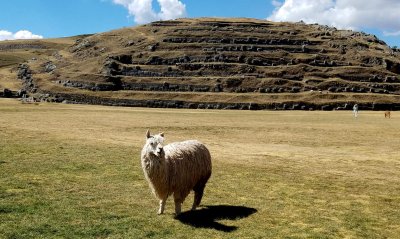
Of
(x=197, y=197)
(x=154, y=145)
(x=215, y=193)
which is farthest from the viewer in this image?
(x=215, y=193)

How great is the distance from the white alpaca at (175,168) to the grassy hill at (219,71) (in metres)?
86.5

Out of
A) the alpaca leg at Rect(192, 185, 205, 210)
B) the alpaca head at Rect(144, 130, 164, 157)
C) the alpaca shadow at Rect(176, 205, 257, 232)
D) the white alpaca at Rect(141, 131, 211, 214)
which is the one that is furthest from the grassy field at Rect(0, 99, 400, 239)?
the alpaca head at Rect(144, 130, 164, 157)

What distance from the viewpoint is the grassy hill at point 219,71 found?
336ft

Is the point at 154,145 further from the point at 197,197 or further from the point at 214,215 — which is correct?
the point at 214,215

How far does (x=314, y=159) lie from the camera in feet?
74.8

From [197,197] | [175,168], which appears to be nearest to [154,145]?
[175,168]

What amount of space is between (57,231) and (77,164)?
903 centimetres

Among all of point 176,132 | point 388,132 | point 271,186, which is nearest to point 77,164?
point 271,186

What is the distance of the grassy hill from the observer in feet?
336

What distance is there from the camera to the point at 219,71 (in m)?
120

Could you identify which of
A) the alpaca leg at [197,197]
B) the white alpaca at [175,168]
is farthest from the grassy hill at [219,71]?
the alpaca leg at [197,197]

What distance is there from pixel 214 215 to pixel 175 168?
1.80m

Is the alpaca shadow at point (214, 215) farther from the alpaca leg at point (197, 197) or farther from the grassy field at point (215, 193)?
the alpaca leg at point (197, 197)

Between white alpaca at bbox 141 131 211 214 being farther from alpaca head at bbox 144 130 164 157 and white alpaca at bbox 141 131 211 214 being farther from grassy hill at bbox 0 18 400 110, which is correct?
grassy hill at bbox 0 18 400 110
